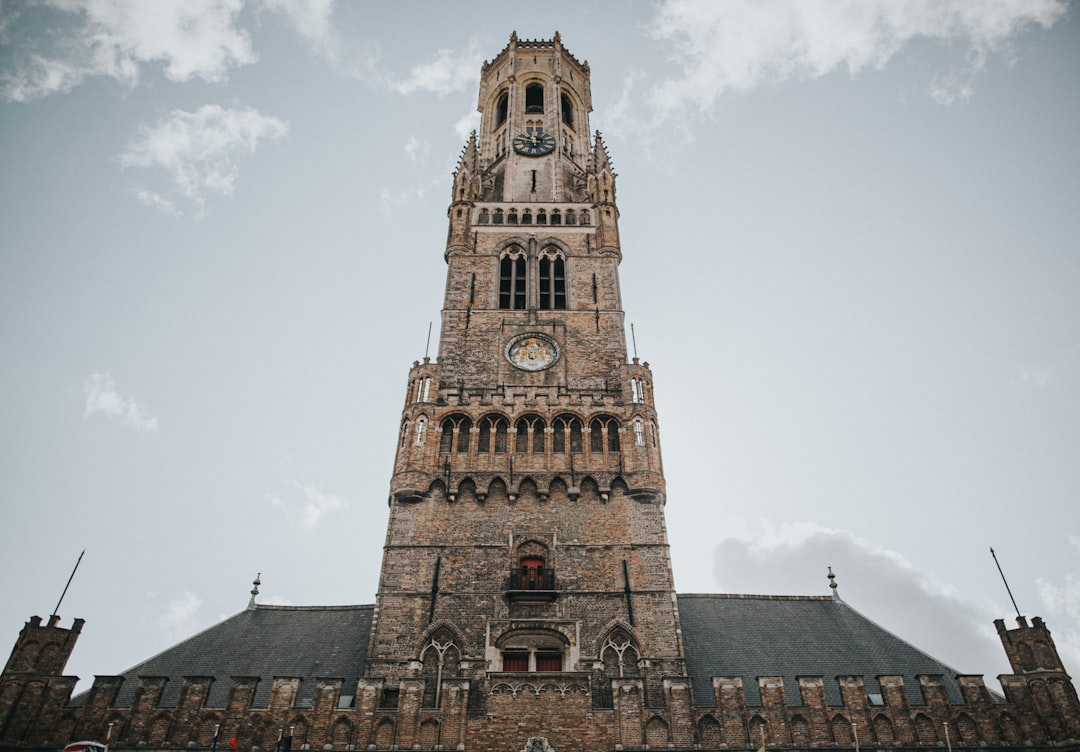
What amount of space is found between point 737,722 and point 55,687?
18827 millimetres

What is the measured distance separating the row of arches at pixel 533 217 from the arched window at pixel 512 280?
252 centimetres

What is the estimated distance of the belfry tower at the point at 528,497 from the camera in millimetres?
23141

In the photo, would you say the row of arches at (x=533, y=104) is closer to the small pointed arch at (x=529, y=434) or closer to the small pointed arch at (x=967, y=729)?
the small pointed arch at (x=529, y=434)

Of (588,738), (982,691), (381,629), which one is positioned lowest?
(588,738)

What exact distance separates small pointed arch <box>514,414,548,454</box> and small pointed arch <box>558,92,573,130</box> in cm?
2726

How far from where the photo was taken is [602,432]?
29.2 m

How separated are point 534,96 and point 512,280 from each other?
21.0 metres

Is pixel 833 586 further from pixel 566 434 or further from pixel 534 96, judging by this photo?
pixel 534 96

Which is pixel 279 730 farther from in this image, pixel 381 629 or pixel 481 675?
pixel 481 675

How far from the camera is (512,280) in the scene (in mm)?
36812

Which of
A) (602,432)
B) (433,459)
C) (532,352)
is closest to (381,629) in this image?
(433,459)

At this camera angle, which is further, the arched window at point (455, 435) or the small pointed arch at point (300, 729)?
the arched window at point (455, 435)

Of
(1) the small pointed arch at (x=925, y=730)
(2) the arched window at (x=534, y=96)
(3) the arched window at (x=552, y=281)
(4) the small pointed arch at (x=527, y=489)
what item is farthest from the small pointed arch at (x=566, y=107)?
(1) the small pointed arch at (x=925, y=730)

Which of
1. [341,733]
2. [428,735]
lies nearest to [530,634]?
[428,735]
